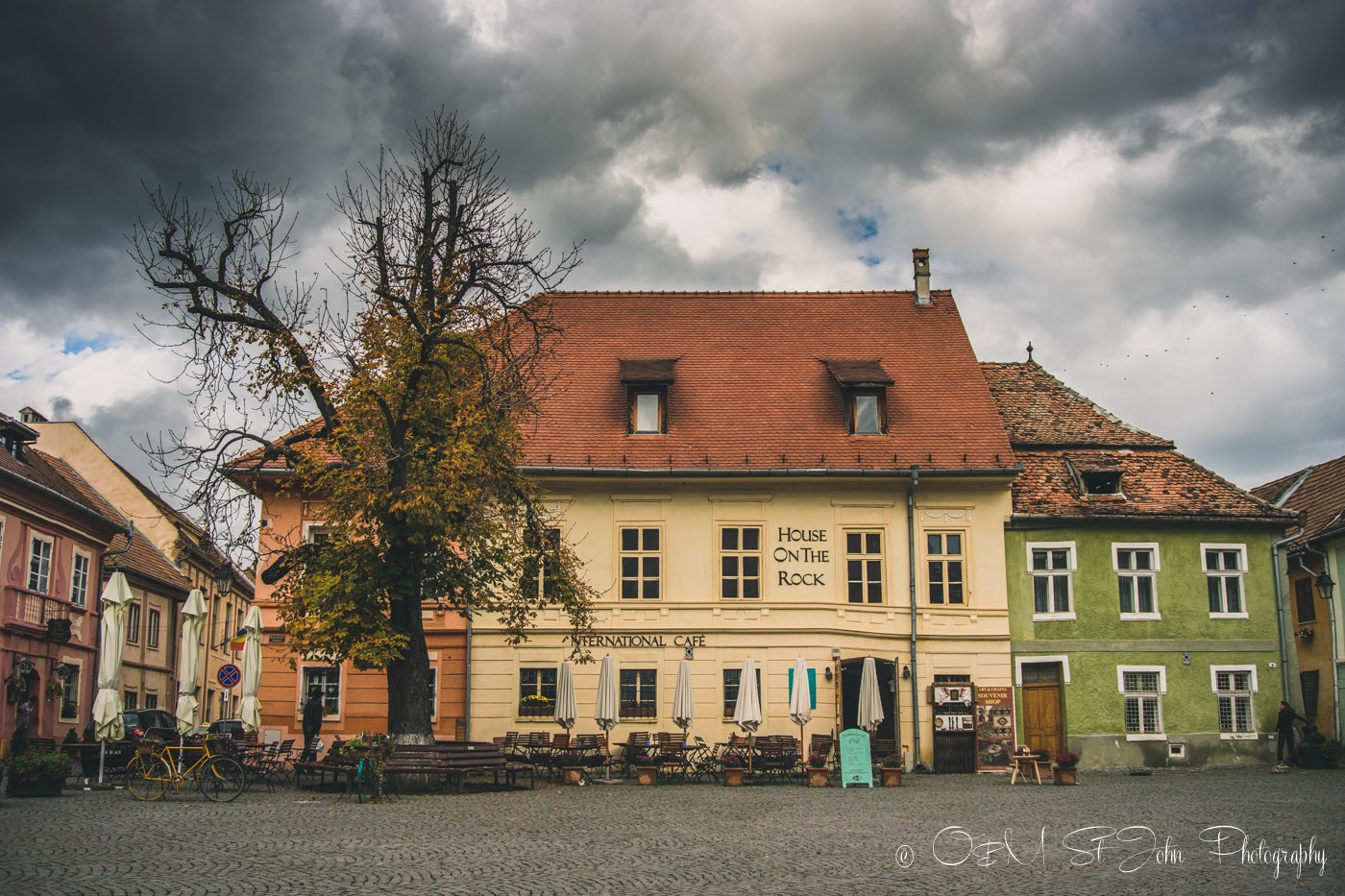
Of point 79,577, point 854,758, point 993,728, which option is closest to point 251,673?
point 854,758

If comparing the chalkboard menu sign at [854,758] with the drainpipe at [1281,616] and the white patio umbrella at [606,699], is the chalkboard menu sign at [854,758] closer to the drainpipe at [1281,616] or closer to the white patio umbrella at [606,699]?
the white patio umbrella at [606,699]

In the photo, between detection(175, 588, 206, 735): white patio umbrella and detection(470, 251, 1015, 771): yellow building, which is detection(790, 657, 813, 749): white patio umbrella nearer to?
detection(470, 251, 1015, 771): yellow building

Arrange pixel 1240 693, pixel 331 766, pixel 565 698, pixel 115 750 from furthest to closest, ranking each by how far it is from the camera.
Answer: pixel 1240 693, pixel 565 698, pixel 115 750, pixel 331 766

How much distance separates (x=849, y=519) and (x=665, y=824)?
14963mm

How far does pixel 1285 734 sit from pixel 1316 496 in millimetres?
9748

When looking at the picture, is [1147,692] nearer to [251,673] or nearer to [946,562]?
[946,562]

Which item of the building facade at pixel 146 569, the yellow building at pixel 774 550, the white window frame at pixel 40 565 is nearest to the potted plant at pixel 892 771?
the yellow building at pixel 774 550

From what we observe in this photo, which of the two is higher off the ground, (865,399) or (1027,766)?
(865,399)

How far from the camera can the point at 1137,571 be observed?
103ft

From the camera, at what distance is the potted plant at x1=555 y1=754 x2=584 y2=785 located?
24859 millimetres

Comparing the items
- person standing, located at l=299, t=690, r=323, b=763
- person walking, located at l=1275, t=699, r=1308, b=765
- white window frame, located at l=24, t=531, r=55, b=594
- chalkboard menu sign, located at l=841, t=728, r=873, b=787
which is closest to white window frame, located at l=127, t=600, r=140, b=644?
white window frame, located at l=24, t=531, r=55, b=594

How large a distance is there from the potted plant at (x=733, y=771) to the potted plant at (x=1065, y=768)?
613cm

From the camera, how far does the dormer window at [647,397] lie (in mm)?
31891

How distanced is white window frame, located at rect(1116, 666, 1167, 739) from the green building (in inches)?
1.0
